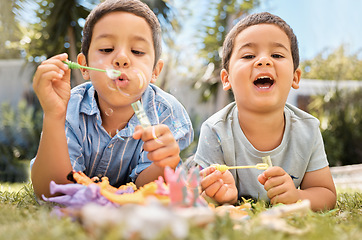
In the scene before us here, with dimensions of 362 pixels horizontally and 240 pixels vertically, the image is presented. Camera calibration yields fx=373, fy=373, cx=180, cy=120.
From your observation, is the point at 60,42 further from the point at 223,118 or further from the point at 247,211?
the point at 247,211

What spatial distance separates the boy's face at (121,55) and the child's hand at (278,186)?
64cm

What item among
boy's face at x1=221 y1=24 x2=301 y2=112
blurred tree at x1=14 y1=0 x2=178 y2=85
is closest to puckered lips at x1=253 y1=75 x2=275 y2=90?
boy's face at x1=221 y1=24 x2=301 y2=112

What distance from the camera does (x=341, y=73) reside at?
14.7 m

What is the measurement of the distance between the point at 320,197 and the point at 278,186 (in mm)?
324

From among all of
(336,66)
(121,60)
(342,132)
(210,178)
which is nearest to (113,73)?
(121,60)

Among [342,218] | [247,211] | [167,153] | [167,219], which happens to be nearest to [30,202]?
[167,153]

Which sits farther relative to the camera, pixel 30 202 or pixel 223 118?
pixel 223 118

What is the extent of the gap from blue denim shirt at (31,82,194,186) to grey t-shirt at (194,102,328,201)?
147 millimetres

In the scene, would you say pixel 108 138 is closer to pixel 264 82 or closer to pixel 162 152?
pixel 162 152

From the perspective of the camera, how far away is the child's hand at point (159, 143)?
1215mm

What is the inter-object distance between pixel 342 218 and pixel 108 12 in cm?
126

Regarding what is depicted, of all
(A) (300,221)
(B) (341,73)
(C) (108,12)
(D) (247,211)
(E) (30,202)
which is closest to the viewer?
(A) (300,221)

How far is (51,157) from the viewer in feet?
4.67

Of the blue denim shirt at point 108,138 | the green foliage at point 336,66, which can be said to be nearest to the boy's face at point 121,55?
the blue denim shirt at point 108,138
